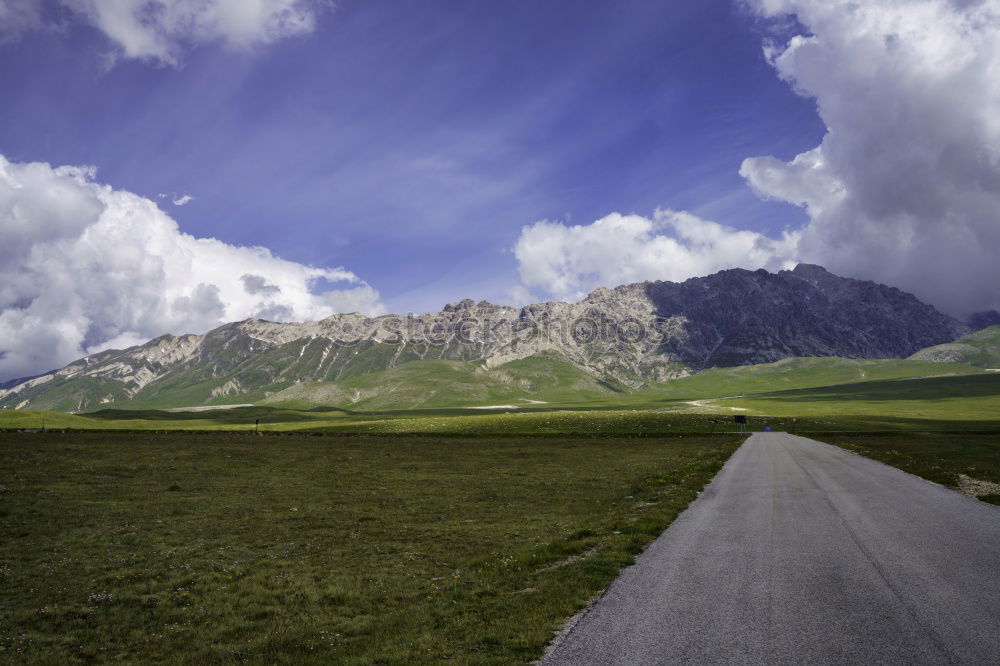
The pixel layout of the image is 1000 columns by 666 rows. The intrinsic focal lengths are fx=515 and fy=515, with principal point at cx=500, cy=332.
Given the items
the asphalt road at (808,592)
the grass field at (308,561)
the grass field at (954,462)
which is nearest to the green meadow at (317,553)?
the grass field at (308,561)

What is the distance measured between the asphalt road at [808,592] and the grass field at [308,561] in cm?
158

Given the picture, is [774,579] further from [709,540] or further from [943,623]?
[709,540]

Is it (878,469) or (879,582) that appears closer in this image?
(879,582)

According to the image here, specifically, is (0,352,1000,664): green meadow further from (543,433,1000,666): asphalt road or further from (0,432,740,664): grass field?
(543,433,1000,666): asphalt road

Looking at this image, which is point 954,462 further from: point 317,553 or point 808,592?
point 317,553

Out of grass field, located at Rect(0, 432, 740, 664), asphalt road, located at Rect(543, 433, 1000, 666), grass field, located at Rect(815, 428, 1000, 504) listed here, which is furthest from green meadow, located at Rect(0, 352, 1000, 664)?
asphalt road, located at Rect(543, 433, 1000, 666)

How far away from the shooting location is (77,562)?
818 inches

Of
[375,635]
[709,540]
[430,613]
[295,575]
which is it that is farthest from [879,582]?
[295,575]

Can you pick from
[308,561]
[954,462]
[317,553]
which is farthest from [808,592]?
[954,462]

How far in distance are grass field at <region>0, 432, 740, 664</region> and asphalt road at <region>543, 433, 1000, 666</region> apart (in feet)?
5.17

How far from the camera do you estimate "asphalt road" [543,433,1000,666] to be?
1005 centimetres

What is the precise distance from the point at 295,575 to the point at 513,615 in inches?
404

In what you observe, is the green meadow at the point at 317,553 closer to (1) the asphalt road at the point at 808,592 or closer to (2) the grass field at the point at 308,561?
(2) the grass field at the point at 308,561

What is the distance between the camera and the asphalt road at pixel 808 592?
1005cm
